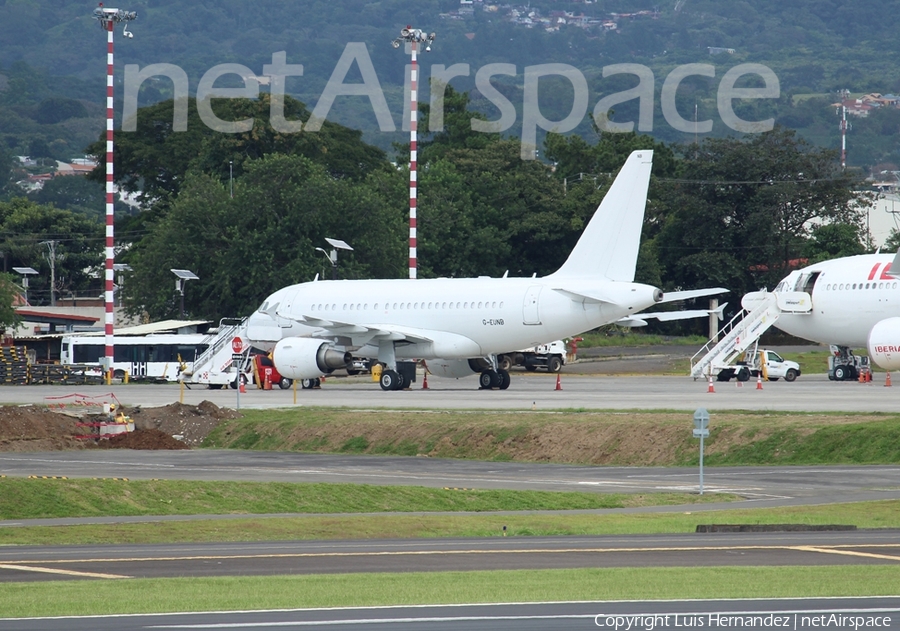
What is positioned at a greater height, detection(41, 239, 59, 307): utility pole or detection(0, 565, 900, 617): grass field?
detection(41, 239, 59, 307): utility pole

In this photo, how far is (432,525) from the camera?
21562mm

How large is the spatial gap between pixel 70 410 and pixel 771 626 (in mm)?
34575

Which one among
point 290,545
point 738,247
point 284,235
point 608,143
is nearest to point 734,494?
Answer: point 290,545

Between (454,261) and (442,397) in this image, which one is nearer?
(442,397)

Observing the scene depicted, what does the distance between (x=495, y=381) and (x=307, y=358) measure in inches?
289

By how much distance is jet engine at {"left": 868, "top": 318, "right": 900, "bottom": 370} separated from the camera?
46781mm

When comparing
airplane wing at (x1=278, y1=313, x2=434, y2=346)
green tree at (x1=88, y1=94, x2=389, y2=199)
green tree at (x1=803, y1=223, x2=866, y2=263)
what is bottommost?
airplane wing at (x1=278, y1=313, x2=434, y2=346)

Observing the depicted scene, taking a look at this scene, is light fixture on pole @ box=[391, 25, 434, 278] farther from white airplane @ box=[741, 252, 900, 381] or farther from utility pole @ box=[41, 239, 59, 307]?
utility pole @ box=[41, 239, 59, 307]

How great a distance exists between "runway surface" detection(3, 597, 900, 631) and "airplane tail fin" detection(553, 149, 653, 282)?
116 feet

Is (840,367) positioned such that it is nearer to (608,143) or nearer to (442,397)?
(442,397)

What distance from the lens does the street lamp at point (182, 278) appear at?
77.3m

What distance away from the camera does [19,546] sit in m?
19.4

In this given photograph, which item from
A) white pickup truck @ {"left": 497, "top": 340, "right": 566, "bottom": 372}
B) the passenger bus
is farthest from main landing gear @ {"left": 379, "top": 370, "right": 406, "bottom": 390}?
the passenger bus

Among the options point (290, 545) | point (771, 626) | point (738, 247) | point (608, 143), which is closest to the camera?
point (771, 626)
